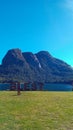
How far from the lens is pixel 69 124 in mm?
15234

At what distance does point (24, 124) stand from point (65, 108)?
6.27 metres

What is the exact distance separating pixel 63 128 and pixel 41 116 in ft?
10.3

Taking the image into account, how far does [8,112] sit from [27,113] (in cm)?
126

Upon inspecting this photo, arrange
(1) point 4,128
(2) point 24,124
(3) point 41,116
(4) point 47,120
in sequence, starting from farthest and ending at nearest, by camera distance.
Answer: (3) point 41,116 < (4) point 47,120 < (2) point 24,124 < (1) point 4,128

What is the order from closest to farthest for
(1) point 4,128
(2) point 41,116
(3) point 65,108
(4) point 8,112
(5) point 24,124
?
1. (1) point 4,128
2. (5) point 24,124
3. (2) point 41,116
4. (4) point 8,112
5. (3) point 65,108

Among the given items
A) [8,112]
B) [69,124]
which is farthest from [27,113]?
[69,124]

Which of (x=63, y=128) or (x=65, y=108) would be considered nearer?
(x=63, y=128)

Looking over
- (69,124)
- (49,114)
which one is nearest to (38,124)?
(69,124)

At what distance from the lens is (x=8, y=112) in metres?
18.5

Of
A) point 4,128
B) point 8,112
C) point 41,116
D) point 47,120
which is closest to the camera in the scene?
point 4,128

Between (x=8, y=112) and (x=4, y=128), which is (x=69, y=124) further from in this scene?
(x=8, y=112)

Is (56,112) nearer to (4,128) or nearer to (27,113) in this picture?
(27,113)

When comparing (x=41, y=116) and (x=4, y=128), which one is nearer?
(x=4, y=128)

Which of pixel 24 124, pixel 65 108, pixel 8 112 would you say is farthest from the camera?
pixel 65 108
